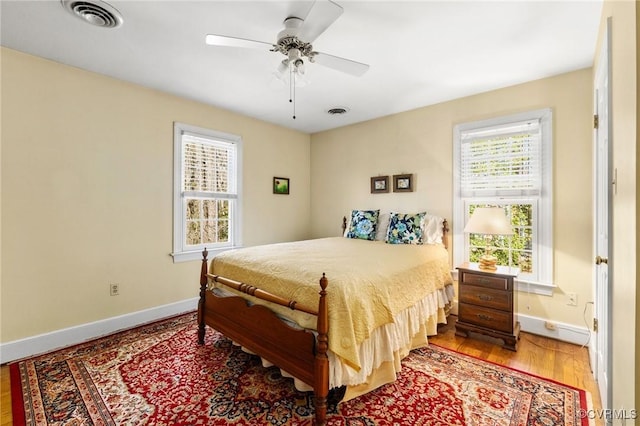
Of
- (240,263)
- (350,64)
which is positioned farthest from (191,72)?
(240,263)

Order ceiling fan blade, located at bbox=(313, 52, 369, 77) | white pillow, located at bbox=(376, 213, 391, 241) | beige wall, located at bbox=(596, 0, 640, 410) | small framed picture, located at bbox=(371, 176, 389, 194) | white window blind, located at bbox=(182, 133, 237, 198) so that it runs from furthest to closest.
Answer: small framed picture, located at bbox=(371, 176, 389, 194), white pillow, located at bbox=(376, 213, 391, 241), white window blind, located at bbox=(182, 133, 237, 198), ceiling fan blade, located at bbox=(313, 52, 369, 77), beige wall, located at bbox=(596, 0, 640, 410)

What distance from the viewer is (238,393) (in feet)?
6.41

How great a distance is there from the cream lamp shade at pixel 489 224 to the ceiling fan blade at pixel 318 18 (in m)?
2.14

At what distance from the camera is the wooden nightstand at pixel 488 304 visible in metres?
2.62

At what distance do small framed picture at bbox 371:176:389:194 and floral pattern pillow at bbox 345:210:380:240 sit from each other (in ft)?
1.16

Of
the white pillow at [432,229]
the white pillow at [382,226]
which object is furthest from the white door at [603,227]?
the white pillow at [382,226]

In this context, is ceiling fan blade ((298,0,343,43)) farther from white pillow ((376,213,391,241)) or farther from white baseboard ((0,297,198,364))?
white baseboard ((0,297,198,364))

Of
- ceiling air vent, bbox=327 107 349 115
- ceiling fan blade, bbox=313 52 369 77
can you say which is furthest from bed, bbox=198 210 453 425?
ceiling air vent, bbox=327 107 349 115

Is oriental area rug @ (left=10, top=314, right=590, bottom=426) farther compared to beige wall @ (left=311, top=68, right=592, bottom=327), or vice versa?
beige wall @ (left=311, top=68, right=592, bottom=327)

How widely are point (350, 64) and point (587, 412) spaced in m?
2.74

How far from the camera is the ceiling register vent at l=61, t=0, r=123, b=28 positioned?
6.10 feet

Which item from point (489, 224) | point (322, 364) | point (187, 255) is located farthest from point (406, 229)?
point (187, 255)

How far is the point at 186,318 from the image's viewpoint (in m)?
3.29

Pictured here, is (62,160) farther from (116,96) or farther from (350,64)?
(350,64)
